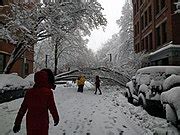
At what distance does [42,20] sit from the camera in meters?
17.3

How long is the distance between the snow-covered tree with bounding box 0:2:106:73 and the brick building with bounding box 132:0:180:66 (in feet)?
23.7

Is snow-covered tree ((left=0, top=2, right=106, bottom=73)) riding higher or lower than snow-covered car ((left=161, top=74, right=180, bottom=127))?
higher

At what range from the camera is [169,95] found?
784 centimetres

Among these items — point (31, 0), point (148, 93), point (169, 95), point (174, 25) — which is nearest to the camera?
point (169, 95)

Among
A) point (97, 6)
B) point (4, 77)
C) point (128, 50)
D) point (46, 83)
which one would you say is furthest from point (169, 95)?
point (128, 50)

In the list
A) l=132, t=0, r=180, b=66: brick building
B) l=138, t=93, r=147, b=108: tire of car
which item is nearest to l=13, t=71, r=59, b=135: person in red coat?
l=138, t=93, r=147, b=108: tire of car

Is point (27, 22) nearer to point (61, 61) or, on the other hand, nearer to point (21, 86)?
point (21, 86)

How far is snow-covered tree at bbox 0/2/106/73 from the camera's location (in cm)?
1608

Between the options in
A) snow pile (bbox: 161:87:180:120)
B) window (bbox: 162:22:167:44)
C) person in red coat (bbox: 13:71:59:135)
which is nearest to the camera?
person in red coat (bbox: 13:71:59:135)

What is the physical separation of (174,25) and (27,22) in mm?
14611

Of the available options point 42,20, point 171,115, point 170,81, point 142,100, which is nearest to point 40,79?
point 171,115

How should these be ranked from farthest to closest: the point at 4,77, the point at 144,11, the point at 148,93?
the point at 144,11, the point at 4,77, the point at 148,93

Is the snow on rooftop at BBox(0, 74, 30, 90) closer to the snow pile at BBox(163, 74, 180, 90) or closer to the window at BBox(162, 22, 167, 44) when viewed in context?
the snow pile at BBox(163, 74, 180, 90)

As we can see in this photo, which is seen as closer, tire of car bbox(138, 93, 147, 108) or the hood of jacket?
the hood of jacket
